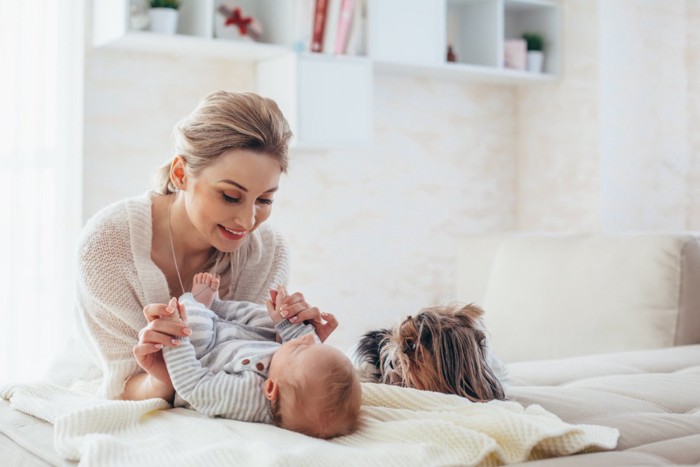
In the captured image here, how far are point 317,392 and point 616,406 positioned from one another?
596 millimetres

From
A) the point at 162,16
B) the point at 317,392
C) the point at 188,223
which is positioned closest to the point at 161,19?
the point at 162,16

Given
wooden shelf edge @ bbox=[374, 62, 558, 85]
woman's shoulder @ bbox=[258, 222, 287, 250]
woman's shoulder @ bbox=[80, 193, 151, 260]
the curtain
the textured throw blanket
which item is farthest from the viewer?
wooden shelf edge @ bbox=[374, 62, 558, 85]

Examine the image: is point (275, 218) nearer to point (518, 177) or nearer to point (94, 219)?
point (518, 177)

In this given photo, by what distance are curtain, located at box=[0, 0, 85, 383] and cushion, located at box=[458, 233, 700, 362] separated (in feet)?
4.63

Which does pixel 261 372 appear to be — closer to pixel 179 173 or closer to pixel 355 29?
pixel 179 173

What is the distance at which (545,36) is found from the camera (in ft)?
13.4

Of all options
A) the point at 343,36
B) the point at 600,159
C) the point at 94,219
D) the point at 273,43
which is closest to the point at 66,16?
the point at 273,43

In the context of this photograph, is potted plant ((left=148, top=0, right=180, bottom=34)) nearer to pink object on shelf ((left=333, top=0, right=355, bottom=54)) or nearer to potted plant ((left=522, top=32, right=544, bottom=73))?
pink object on shelf ((left=333, top=0, right=355, bottom=54))

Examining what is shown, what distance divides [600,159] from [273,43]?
58.5 inches

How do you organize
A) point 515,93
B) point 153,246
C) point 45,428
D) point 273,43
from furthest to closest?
point 515,93
point 273,43
point 153,246
point 45,428

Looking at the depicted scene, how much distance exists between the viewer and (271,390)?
4.61 feet

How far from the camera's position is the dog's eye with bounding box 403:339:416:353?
156 centimetres

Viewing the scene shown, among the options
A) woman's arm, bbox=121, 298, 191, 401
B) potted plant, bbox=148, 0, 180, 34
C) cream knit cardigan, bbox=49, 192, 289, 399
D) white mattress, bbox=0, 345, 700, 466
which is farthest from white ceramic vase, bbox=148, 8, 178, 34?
woman's arm, bbox=121, 298, 191, 401

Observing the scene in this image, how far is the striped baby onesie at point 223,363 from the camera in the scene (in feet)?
4.71
